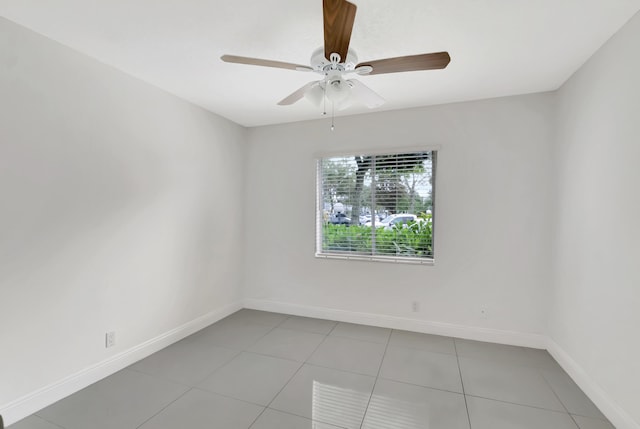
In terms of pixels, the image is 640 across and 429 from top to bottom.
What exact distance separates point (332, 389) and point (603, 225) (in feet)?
7.38

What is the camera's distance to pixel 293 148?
149 inches

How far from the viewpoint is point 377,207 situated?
3.41 m

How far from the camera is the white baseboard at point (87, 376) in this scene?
1.83 metres

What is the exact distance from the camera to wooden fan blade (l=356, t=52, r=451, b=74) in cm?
156

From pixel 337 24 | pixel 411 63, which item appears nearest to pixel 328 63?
pixel 337 24

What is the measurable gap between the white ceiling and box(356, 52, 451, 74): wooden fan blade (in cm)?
30

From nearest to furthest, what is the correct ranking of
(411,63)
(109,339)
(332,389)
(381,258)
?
(411,63), (332,389), (109,339), (381,258)

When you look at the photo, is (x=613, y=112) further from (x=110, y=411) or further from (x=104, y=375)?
(x=104, y=375)

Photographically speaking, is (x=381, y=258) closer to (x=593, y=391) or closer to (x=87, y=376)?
(x=593, y=391)

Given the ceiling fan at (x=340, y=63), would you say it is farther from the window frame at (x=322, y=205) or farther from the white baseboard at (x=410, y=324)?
the white baseboard at (x=410, y=324)

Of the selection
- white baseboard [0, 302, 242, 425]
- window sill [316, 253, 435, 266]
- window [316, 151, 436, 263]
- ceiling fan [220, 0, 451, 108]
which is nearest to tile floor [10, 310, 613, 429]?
white baseboard [0, 302, 242, 425]

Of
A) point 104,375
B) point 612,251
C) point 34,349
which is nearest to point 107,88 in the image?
point 34,349

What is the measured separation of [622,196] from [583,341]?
3.79 feet

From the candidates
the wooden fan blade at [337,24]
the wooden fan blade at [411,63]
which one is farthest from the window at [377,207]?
the wooden fan blade at [337,24]
